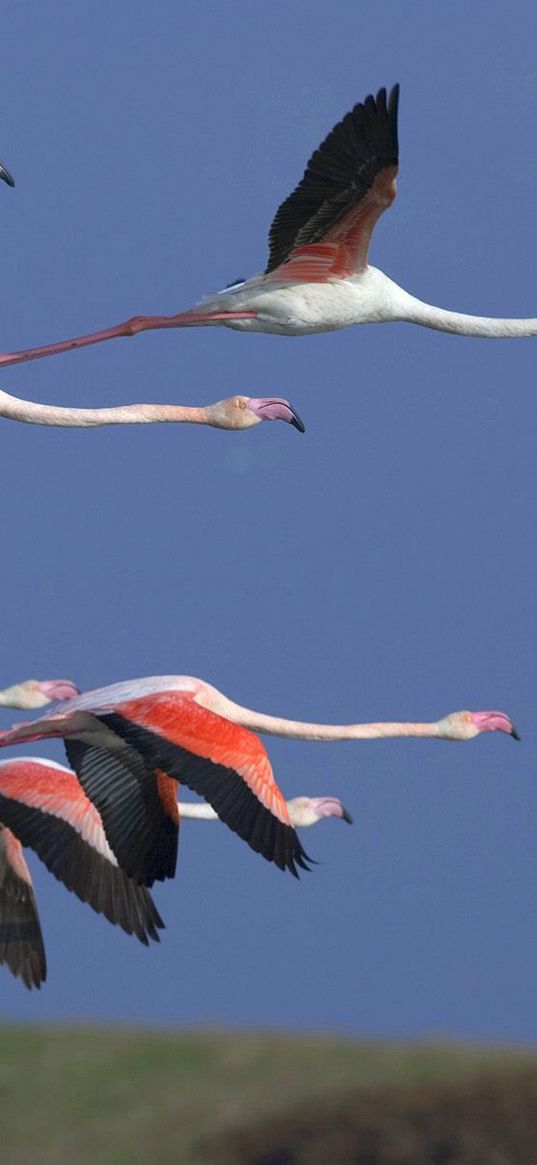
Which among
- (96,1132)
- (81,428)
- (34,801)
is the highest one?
(81,428)

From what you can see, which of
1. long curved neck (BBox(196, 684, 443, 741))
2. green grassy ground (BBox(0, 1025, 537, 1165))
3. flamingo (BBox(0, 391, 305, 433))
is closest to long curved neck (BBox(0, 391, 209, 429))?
flamingo (BBox(0, 391, 305, 433))

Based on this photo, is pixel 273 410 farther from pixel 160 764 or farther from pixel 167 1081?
pixel 167 1081

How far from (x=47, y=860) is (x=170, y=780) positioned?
1246 mm

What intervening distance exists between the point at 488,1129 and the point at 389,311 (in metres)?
9.01

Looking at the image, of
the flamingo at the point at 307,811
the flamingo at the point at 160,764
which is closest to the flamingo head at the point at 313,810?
the flamingo at the point at 307,811

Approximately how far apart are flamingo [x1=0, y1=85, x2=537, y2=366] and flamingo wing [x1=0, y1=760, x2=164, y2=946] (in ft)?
8.12

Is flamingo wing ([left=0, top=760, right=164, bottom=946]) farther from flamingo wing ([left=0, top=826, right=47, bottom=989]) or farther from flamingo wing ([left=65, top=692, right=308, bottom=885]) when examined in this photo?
flamingo wing ([left=65, top=692, right=308, bottom=885])

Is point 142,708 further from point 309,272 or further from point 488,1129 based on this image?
point 488,1129

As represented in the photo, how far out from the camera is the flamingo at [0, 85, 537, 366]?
41.3ft

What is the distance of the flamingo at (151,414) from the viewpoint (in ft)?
45.6

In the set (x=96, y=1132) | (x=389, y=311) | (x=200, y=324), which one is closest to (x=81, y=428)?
(x=200, y=324)

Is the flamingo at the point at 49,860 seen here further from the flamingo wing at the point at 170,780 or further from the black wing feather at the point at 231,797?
the black wing feather at the point at 231,797

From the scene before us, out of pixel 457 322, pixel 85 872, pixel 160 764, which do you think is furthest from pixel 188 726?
pixel 457 322

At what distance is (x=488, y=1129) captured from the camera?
65.7 ft
